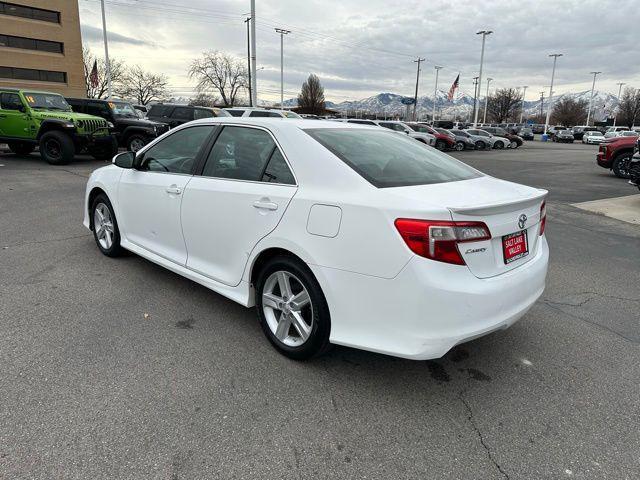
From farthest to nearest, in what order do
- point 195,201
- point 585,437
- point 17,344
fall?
1. point 195,201
2. point 17,344
3. point 585,437

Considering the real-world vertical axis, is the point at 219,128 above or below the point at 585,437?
above

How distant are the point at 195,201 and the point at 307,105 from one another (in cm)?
9544

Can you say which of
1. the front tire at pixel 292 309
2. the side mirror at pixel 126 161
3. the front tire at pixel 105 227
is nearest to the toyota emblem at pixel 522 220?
the front tire at pixel 292 309

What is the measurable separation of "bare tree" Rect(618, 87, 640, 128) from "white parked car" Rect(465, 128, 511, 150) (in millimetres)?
64186

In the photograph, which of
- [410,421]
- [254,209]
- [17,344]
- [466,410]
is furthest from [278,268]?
[17,344]

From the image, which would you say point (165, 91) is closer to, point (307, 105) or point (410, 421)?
point (307, 105)

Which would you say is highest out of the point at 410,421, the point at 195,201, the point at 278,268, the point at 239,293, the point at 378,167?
the point at 378,167

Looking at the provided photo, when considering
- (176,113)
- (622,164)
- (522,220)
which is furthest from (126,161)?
(622,164)

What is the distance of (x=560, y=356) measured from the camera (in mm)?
3312

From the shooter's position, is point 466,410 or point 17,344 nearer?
point 466,410

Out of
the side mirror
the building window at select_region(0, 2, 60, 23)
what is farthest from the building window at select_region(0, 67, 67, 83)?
the side mirror

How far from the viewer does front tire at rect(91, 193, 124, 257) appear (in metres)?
4.96

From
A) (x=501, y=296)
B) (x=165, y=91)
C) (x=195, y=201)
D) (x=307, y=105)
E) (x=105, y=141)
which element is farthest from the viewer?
(x=307, y=105)

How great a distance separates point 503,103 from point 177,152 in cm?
9342
